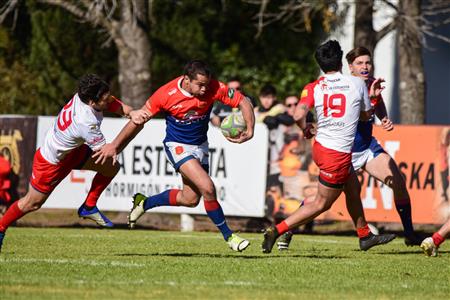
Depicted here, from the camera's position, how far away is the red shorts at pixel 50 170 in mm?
12008

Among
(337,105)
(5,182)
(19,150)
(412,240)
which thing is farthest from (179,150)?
(19,150)

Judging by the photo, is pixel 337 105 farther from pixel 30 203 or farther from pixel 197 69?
pixel 30 203

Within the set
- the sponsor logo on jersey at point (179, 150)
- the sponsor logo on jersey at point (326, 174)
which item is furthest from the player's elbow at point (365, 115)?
the sponsor logo on jersey at point (179, 150)

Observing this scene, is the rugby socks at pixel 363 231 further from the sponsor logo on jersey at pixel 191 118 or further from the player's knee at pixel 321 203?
the sponsor logo on jersey at pixel 191 118

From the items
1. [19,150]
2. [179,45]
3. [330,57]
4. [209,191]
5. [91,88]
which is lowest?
[19,150]

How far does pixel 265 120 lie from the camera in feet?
58.1

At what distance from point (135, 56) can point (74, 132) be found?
11.1m

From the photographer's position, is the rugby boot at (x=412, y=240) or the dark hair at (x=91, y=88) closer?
the dark hair at (x=91, y=88)

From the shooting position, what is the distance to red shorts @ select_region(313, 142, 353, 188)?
11.6 m

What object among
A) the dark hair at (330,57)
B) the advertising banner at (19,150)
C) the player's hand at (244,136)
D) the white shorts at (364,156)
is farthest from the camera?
the advertising banner at (19,150)

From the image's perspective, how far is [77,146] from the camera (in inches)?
472

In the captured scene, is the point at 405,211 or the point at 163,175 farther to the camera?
the point at 163,175

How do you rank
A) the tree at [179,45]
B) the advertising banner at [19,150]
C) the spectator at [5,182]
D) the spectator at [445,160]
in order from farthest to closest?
1. the tree at [179,45]
2. the advertising banner at [19,150]
3. the spectator at [5,182]
4. the spectator at [445,160]

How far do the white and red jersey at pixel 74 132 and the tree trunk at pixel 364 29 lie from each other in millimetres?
10501
